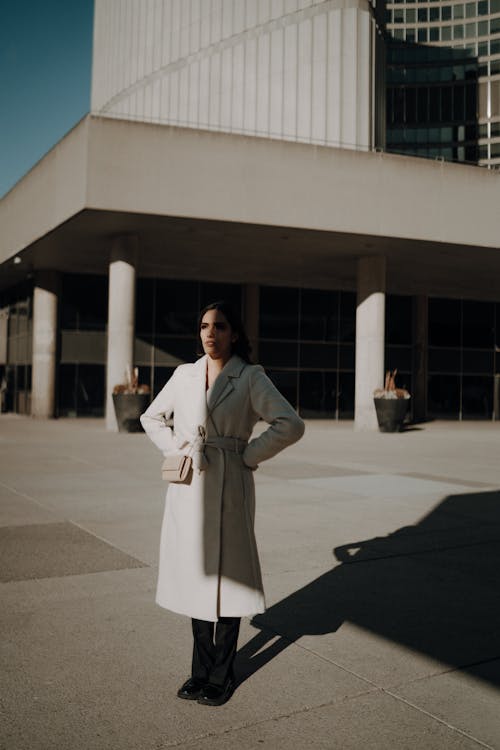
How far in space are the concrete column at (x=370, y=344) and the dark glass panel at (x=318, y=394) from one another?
7781 millimetres

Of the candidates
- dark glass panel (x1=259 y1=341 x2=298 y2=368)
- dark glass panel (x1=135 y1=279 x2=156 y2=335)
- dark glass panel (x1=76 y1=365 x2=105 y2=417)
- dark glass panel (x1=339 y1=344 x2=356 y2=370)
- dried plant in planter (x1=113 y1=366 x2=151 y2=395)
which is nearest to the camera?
dried plant in planter (x1=113 y1=366 x2=151 y2=395)

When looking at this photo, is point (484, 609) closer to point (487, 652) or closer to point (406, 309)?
point (487, 652)

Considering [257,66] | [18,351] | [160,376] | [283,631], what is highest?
[257,66]

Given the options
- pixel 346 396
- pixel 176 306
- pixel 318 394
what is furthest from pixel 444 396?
pixel 176 306

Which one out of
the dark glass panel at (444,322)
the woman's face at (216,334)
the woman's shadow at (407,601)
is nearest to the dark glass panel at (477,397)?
the dark glass panel at (444,322)

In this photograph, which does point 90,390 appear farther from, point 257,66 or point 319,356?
point 257,66

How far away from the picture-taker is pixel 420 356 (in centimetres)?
3697

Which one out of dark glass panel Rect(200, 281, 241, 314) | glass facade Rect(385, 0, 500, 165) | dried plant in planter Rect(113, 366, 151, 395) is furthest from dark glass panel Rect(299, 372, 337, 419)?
glass facade Rect(385, 0, 500, 165)

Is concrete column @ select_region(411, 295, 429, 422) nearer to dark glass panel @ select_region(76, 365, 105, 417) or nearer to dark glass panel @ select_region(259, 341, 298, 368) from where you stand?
dark glass panel @ select_region(259, 341, 298, 368)

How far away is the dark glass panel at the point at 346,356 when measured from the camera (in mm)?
35938

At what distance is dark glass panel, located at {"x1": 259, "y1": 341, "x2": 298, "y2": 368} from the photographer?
34.7 m

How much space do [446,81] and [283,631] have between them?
81243 millimetres

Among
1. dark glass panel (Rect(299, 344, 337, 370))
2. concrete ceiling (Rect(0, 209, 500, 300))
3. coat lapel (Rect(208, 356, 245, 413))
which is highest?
concrete ceiling (Rect(0, 209, 500, 300))

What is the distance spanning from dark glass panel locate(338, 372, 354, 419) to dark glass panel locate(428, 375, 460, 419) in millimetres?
4199
